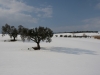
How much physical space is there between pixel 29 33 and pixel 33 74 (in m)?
20.4

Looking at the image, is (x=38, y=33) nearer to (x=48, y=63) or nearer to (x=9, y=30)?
(x=48, y=63)

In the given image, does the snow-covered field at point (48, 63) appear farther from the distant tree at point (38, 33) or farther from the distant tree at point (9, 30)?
the distant tree at point (9, 30)

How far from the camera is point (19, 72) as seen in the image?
11188mm

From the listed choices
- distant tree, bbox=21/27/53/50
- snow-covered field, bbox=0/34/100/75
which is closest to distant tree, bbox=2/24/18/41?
distant tree, bbox=21/27/53/50

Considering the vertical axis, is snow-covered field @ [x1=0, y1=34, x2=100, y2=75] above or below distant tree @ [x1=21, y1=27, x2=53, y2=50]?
below

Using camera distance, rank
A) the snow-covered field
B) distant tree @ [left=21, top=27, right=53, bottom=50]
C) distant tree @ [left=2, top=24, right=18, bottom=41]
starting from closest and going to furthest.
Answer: the snow-covered field
distant tree @ [left=21, top=27, right=53, bottom=50]
distant tree @ [left=2, top=24, right=18, bottom=41]

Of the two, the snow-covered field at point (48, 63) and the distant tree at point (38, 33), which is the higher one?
the distant tree at point (38, 33)

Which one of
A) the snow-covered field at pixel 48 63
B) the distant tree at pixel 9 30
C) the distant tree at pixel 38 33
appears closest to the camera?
the snow-covered field at pixel 48 63

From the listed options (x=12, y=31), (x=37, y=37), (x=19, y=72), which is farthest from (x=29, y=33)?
(x=12, y=31)

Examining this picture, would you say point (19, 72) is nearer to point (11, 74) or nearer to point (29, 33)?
point (11, 74)

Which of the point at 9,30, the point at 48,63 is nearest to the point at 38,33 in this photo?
the point at 48,63

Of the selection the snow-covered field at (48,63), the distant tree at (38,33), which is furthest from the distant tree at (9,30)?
the snow-covered field at (48,63)

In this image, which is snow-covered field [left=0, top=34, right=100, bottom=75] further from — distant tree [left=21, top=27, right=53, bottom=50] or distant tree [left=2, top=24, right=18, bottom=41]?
distant tree [left=2, top=24, right=18, bottom=41]

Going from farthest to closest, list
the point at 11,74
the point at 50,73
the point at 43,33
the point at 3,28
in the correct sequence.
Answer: the point at 3,28 < the point at 43,33 < the point at 50,73 < the point at 11,74
